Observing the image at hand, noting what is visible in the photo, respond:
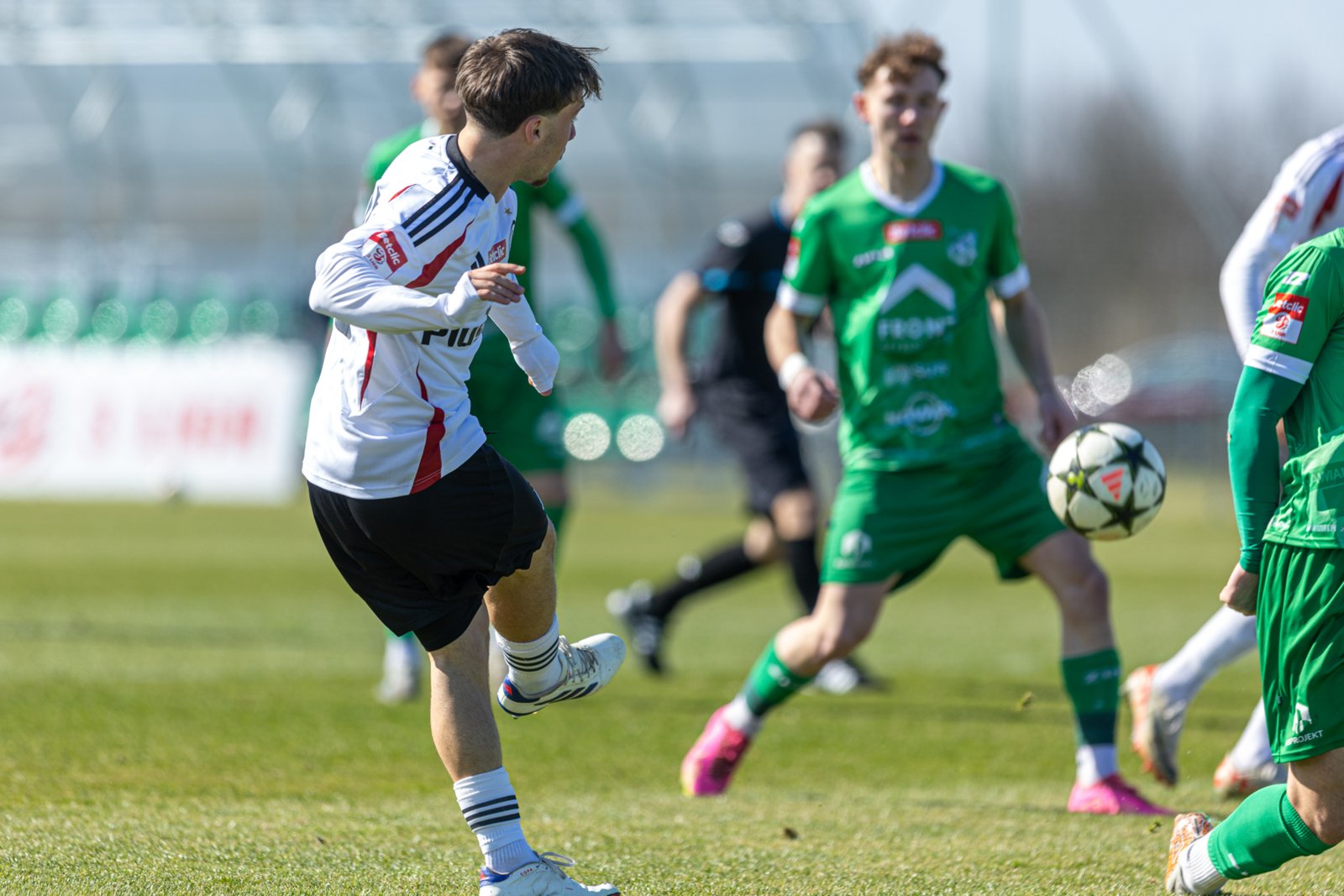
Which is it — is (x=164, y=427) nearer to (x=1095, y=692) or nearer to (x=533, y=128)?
(x=1095, y=692)

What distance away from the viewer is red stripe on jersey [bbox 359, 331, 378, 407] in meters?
3.78

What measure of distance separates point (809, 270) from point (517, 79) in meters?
2.26

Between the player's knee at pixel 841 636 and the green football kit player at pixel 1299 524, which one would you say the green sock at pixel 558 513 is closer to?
the player's knee at pixel 841 636

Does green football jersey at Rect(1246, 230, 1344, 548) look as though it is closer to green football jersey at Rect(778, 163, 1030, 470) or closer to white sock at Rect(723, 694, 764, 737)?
green football jersey at Rect(778, 163, 1030, 470)

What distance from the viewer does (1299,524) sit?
3693 mm

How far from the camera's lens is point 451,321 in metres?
3.54

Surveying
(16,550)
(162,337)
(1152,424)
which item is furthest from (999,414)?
(1152,424)

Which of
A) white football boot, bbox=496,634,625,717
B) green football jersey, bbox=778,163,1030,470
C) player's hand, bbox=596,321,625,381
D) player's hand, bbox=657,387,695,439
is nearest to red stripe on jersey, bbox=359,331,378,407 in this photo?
white football boot, bbox=496,634,625,717

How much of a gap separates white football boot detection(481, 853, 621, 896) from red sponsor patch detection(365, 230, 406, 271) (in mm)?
1318

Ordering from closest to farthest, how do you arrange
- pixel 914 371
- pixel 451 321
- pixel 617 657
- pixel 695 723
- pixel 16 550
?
1. pixel 451 321
2. pixel 617 657
3. pixel 914 371
4. pixel 695 723
5. pixel 16 550

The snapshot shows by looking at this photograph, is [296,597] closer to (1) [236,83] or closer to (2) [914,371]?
(2) [914,371]

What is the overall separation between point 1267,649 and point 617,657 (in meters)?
1.56

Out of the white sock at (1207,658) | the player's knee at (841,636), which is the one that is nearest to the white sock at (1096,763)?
the white sock at (1207,658)

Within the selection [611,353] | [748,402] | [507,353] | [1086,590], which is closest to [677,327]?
[748,402]
